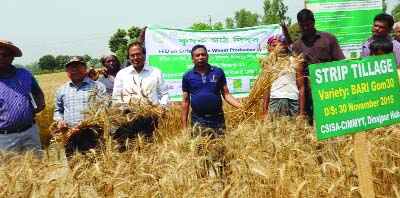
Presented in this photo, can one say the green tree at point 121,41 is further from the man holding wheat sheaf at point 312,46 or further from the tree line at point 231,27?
the man holding wheat sheaf at point 312,46

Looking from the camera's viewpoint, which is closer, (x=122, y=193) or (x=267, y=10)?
(x=122, y=193)

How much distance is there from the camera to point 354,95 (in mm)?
2211

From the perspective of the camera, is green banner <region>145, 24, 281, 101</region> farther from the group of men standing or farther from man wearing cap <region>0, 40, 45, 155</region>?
man wearing cap <region>0, 40, 45, 155</region>

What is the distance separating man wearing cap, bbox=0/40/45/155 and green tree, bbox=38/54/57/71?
3098 inches

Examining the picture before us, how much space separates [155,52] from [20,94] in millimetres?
2926

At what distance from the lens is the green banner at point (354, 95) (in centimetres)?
212

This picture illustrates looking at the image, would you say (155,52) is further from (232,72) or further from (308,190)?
(308,190)

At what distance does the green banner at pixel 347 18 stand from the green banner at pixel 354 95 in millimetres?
3740

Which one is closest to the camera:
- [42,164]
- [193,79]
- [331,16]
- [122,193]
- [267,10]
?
[122,193]

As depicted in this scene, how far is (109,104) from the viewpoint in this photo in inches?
143

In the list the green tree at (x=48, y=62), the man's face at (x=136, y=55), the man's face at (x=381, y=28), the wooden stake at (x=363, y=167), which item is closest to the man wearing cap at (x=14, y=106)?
the man's face at (x=136, y=55)

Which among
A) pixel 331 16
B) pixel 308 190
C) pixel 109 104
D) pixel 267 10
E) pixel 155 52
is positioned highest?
pixel 267 10

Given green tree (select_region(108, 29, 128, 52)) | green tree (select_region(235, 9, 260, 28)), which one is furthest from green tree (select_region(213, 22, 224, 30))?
green tree (select_region(235, 9, 260, 28))

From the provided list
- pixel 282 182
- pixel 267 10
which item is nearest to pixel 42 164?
pixel 282 182
